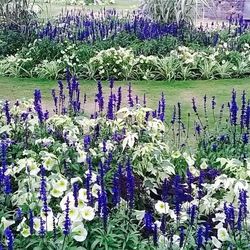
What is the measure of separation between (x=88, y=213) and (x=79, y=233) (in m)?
0.15

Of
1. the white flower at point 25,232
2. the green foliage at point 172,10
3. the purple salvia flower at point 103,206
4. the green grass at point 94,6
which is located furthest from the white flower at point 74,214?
the green grass at point 94,6

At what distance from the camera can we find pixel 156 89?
8.91 m

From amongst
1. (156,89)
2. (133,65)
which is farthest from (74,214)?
(133,65)

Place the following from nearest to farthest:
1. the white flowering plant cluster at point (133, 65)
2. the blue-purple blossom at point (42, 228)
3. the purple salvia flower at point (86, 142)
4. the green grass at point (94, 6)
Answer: the blue-purple blossom at point (42, 228) → the purple salvia flower at point (86, 142) → the white flowering plant cluster at point (133, 65) → the green grass at point (94, 6)

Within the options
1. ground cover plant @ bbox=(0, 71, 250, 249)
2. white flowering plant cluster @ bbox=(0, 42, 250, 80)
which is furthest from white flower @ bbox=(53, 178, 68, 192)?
white flowering plant cluster @ bbox=(0, 42, 250, 80)

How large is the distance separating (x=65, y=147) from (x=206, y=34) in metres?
7.61

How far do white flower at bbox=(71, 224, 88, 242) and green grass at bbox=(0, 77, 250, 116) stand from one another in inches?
180

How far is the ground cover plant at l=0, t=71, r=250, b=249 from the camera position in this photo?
3.41 metres

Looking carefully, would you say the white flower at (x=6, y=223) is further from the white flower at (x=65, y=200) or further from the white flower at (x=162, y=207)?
the white flower at (x=162, y=207)

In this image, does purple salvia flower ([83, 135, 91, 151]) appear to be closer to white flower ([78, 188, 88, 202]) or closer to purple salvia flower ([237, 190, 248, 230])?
white flower ([78, 188, 88, 202])

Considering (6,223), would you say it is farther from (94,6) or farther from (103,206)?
(94,6)

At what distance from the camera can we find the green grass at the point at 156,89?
8305mm

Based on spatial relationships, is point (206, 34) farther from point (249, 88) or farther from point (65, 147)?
point (65, 147)

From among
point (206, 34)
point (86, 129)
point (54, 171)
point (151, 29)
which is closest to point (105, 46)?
point (151, 29)
